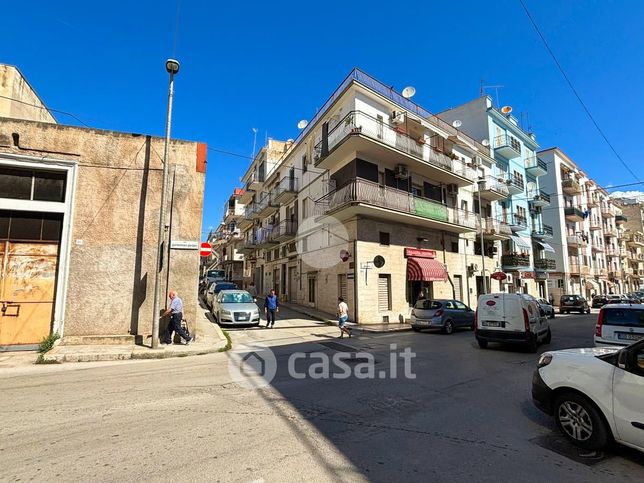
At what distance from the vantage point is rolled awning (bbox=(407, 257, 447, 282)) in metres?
19.5

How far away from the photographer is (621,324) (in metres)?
8.71

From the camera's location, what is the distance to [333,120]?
20344 millimetres

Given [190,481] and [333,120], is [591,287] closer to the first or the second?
[333,120]

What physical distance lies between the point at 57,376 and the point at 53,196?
6.09 metres

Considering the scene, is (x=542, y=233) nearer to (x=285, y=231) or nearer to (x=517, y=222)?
(x=517, y=222)

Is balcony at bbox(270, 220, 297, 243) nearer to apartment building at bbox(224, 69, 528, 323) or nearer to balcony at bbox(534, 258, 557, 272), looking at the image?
apartment building at bbox(224, 69, 528, 323)

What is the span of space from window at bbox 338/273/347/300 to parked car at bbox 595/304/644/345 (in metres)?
11.4

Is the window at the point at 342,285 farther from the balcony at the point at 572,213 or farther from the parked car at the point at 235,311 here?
the balcony at the point at 572,213

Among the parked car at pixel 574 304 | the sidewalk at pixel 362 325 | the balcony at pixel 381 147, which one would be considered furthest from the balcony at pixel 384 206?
the parked car at pixel 574 304

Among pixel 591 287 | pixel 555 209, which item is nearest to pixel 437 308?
pixel 555 209

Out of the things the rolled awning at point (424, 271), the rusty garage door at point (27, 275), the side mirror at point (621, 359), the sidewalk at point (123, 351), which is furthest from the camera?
the rolled awning at point (424, 271)

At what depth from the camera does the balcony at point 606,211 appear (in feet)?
172

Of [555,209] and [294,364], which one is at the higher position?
[555,209]

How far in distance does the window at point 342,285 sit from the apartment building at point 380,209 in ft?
0.19
